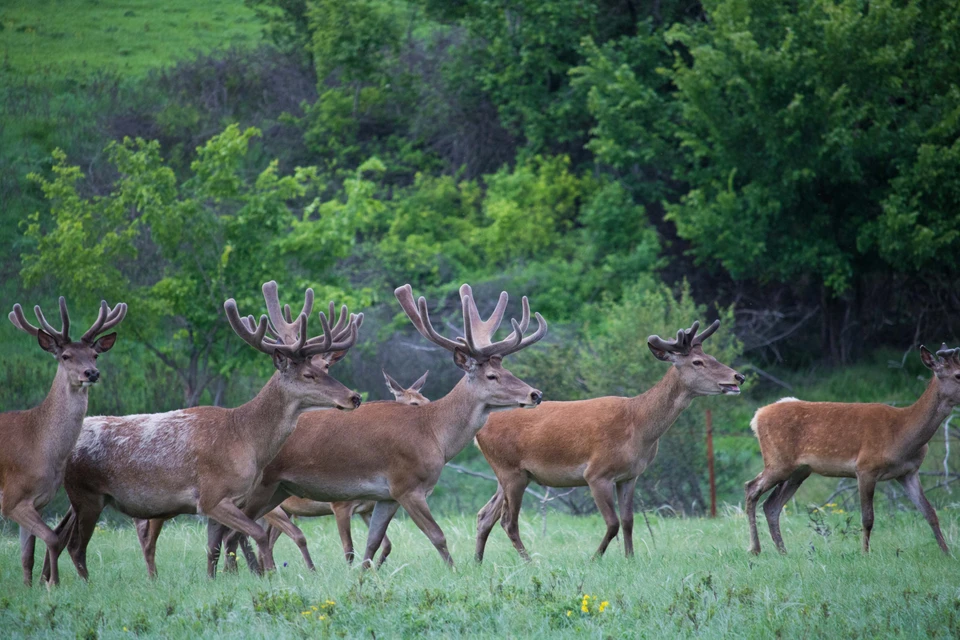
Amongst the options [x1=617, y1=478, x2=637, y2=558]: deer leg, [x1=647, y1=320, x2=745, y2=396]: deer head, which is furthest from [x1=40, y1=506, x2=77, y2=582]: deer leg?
[x1=647, y1=320, x2=745, y2=396]: deer head

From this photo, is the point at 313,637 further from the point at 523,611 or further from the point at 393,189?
the point at 393,189

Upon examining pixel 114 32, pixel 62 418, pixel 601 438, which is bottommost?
pixel 114 32

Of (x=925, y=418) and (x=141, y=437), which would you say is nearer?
(x=141, y=437)

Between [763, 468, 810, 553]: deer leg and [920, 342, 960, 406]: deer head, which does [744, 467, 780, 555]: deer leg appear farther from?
[920, 342, 960, 406]: deer head

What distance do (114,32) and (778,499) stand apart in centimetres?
2983

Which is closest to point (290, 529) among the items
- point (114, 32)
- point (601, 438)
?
point (601, 438)

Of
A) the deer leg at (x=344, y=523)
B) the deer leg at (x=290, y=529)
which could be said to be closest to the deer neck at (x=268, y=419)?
the deer leg at (x=290, y=529)

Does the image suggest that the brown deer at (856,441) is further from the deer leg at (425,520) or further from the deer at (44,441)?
the deer at (44,441)

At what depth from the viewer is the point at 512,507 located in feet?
33.4

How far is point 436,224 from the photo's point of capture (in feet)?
99.3

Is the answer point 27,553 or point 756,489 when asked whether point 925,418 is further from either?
point 27,553

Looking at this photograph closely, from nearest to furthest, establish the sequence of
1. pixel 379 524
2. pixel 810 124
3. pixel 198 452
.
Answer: pixel 198 452
pixel 379 524
pixel 810 124

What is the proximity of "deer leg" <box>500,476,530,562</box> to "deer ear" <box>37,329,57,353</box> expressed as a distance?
406 centimetres

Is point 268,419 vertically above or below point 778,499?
above
